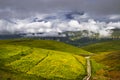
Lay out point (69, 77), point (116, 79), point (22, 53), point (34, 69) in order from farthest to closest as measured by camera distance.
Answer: point (22, 53)
point (34, 69)
point (69, 77)
point (116, 79)

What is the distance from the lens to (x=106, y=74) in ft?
370

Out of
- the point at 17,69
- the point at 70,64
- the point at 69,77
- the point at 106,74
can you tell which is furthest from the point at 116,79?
the point at 17,69

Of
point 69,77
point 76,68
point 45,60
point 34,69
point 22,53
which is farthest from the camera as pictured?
point 22,53

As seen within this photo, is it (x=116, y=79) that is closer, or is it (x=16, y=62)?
(x=116, y=79)

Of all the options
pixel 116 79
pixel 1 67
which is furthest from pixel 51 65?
pixel 116 79

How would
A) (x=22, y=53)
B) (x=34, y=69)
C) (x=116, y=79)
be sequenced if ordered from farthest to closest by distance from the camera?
(x=22, y=53) → (x=34, y=69) → (x=116, y=79)

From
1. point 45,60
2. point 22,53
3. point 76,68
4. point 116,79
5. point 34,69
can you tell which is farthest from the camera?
point 22,53

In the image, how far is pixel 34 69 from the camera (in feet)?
376

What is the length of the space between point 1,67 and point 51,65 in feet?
77.5

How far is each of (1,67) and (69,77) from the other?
32.3 m

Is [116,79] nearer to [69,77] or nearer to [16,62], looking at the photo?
[69,77]

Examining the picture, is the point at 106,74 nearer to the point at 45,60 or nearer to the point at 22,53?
the point at 45,60

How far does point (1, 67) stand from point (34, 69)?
15.4m

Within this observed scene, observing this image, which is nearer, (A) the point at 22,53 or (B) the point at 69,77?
(B) the point at 69,77
